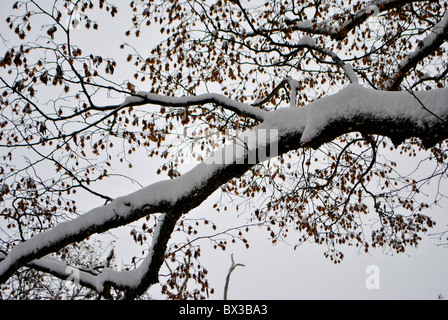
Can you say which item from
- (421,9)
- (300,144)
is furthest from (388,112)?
(421,9)

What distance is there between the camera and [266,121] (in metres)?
3.17

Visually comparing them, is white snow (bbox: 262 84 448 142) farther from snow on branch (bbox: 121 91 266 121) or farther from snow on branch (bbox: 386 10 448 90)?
snow on branch (bbox: 386 10 448 90)

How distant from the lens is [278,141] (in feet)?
9.71

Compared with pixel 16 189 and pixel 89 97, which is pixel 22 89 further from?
pixel 16 189

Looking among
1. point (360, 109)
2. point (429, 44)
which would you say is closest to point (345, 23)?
point (429, 44)

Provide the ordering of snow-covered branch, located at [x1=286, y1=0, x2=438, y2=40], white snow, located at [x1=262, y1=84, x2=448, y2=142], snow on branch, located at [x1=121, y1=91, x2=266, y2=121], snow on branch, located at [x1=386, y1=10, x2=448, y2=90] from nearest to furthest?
white snow, located at [x1=262, y1=84, x2=448, y2=142] < snow on branch, located at [x1=121, y1=91, x2=266, y2=121] < snow on branch, located at [x1=386, y1=10, x2=448, y2=90] < snow-covered branch, located at [x1=286, y1=0, x2=438, y2=40]

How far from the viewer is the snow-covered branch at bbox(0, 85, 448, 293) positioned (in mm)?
2535

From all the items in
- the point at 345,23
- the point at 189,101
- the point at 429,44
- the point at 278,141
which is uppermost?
the point at 345,23

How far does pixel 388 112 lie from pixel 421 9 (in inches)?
206

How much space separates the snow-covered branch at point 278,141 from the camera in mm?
2535

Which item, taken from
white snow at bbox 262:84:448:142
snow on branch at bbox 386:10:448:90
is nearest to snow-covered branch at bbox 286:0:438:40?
snow on branch at bbox 386:10:448:90

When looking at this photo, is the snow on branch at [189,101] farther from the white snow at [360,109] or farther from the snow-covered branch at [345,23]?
the snow-covered branch at [345,23]

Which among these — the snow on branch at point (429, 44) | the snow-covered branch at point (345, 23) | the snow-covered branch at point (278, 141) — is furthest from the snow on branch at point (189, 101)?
the snow-covered branch at point (345, 23)

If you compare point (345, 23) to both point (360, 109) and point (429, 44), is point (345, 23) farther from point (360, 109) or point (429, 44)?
point (360, 109)
